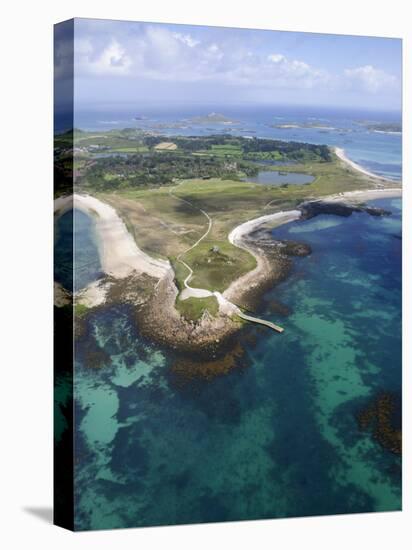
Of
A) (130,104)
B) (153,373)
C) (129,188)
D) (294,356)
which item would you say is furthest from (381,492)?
(130,104)

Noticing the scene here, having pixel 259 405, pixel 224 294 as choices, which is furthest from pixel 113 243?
pixel 259 405

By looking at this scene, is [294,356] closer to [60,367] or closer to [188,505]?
[188,505]

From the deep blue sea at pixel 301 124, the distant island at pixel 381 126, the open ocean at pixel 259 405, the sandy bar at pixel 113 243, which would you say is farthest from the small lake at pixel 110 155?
the distant island at pixel 381 126

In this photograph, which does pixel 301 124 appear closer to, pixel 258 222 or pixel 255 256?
pixel 258 222

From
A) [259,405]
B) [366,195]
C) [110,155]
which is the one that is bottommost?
[259,405]

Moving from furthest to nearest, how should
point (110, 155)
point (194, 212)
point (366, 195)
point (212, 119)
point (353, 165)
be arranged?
point (353, 165)
point (366, 195)
point (194, 212)
point (212, 119)
point (110, 155)
